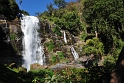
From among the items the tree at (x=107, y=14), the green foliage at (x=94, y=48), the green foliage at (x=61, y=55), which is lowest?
the green foliage at (x=61, y=55)

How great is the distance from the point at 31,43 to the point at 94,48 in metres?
11.3

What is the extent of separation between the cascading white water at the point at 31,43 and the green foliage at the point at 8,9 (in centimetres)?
213

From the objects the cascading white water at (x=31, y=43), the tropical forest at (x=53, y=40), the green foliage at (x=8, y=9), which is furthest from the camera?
A: the green foliage at (x=8, y=9)

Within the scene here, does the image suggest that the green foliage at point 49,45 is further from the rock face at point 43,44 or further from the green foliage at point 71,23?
the green foliage at point 71,23

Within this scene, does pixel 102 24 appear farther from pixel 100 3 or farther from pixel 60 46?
pixel 60 46

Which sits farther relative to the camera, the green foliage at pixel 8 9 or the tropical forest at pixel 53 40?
the green foliage at pixel 8 9

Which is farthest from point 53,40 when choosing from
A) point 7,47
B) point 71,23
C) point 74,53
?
point 71,23

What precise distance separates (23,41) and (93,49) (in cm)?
1225

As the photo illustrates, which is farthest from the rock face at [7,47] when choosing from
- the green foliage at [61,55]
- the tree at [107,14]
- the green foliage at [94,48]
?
the tree at [107,14]

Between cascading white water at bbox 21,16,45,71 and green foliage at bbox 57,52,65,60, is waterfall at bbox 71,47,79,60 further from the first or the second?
cascading white water at bbox 21,16,45,71

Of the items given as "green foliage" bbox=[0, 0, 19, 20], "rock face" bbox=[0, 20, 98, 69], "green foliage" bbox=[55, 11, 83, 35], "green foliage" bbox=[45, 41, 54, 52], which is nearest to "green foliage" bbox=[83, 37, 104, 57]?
"rock face" bbox=[0, 20, 98, 69]

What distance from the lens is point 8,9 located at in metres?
29.6

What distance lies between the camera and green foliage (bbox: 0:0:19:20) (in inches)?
1134

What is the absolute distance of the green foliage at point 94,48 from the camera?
30.0 m
